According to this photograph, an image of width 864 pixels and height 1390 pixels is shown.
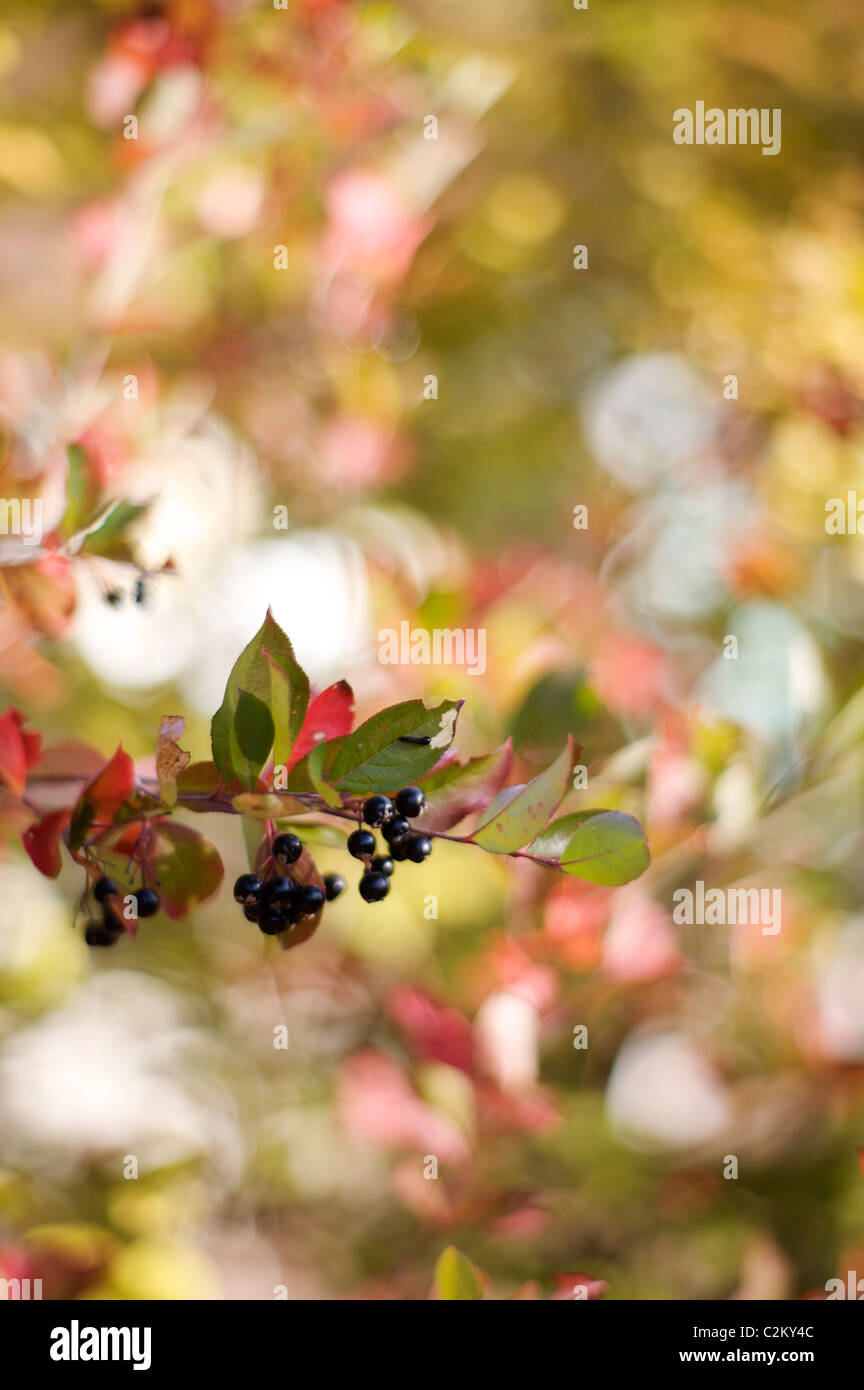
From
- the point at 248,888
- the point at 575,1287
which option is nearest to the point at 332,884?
the point at 248,888

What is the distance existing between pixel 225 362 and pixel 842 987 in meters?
1.09

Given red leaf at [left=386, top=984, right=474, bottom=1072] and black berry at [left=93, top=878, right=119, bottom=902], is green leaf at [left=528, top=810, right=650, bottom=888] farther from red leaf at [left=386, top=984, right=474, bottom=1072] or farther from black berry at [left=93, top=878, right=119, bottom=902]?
red leaf at [left=386, top=984, right=474, bottom=1072]

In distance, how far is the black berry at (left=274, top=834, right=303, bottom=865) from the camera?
41 cm

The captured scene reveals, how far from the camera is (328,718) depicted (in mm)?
410

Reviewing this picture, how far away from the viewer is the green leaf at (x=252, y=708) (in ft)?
1.26

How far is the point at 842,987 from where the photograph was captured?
45.3 inches

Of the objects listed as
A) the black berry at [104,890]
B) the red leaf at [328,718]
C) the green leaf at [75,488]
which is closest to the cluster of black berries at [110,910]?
the black berry at [104,890]

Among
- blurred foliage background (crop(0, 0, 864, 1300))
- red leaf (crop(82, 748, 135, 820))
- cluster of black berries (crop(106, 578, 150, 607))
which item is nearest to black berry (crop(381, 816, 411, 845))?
red leaf (crop(82, 748, 135, 820))

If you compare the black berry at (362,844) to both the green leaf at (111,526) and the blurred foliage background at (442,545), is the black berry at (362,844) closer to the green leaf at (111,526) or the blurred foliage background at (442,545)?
the green leaf at (111,526)

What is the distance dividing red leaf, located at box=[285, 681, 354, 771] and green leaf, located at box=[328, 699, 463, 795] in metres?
0.03

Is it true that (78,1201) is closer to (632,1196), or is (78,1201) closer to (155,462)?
(632,1196)

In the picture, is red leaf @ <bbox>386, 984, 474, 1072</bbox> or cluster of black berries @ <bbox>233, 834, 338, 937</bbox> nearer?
cluster of black berries @ <bbox>233, 834, 338, 937</bbox>

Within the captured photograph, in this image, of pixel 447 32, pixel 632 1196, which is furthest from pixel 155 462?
pixel 632 1196

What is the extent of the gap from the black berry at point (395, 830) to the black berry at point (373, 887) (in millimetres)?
29
